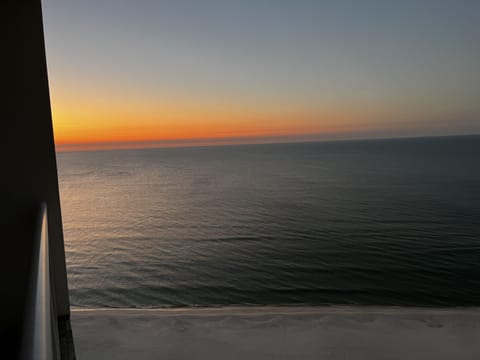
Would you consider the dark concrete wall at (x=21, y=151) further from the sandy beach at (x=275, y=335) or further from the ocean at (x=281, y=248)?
the ocean at (x=281, y=248)

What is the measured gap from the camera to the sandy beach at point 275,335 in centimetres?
257

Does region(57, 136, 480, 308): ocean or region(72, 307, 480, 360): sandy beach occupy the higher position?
region(72, 307, 480, 360): sandy beach

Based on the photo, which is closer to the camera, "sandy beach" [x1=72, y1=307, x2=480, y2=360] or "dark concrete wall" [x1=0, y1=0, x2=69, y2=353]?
"dark concrete wall" [x1=0, y1=0, x2=69, y2=353]

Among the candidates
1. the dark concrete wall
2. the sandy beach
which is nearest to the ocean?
the sandy beach

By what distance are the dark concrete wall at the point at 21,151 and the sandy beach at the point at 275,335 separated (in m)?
1.23

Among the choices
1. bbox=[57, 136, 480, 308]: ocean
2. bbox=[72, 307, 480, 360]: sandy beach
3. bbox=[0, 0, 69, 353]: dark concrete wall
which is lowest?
bbox=[57, 136, 480, 308]: ocean

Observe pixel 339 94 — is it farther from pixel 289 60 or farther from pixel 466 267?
pixel 466 267

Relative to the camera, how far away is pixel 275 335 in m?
2.88

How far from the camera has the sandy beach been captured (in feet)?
8.44

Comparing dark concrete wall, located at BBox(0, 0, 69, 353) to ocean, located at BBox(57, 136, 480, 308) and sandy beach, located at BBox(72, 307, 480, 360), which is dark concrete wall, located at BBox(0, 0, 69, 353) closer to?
sandy beach, located at BBox(72, 307, 480, 360)

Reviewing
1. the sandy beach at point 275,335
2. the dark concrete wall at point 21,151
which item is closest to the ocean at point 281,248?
the sandy beach at point 275,335

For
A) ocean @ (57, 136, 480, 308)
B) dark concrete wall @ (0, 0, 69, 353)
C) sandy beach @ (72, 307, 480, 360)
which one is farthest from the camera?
ocean @ (57, 136, 480, 308)

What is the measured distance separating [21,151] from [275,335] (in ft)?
7.74

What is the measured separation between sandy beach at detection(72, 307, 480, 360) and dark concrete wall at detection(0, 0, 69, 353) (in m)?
1.23
